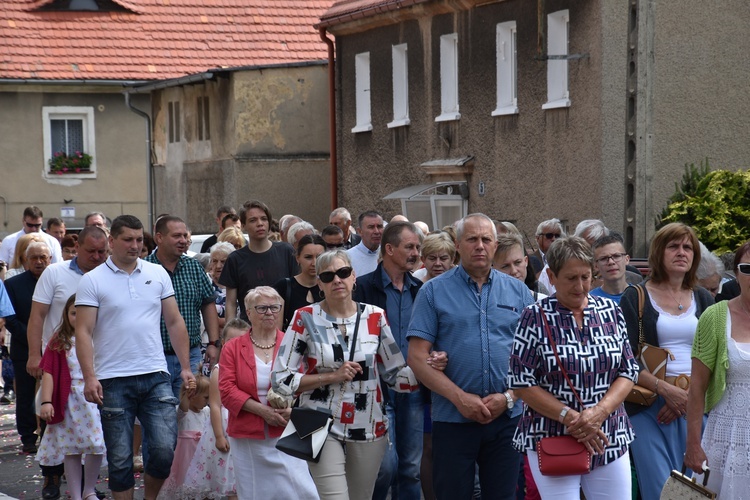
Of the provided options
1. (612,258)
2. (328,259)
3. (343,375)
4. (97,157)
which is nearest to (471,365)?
(343,375)

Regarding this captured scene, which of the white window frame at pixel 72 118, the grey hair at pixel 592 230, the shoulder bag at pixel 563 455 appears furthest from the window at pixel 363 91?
the shoulder bag at pixel 563 455

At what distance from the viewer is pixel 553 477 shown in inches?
255

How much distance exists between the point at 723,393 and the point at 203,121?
29.1 m

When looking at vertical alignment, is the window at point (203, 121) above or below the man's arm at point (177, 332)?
above

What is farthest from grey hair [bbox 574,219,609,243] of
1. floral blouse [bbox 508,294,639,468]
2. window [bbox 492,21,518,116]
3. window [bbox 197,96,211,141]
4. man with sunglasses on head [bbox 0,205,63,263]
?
window [bbox 197,96,211,141]

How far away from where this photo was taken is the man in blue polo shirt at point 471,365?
7.36 metres

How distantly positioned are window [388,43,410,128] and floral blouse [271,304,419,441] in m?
19.2

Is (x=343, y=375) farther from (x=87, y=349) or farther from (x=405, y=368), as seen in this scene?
(x=87, y=349)

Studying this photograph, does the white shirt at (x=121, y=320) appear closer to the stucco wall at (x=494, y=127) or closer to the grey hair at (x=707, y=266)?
the grey hair at (x=707, y=266)

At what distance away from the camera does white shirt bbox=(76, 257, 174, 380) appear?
9078 mm

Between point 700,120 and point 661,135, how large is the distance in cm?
73

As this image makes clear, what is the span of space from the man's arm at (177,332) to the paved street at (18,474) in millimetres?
1526

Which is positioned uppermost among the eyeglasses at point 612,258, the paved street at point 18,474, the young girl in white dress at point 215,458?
the eyeglasses at point 612,258

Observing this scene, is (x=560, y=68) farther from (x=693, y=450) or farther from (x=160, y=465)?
(x=693, y=450)
